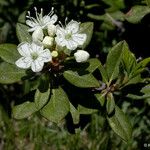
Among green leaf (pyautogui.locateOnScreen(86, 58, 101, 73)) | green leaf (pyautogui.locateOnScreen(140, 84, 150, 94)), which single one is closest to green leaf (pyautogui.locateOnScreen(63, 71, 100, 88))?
green leaf (pyautogui.locateOnScreen(86, 58, 101, 73))

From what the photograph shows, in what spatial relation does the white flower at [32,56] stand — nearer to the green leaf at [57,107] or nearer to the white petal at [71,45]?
the white petal at [71,45]

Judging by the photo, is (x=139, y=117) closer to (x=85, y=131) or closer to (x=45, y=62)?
(x=85, y=131)

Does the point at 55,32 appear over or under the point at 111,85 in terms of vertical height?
over

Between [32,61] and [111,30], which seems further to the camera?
[111,30]

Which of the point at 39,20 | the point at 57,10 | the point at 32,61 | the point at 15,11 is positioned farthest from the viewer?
the point at 15,11

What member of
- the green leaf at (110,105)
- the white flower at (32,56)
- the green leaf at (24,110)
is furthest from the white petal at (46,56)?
the green leaf at (110,105)

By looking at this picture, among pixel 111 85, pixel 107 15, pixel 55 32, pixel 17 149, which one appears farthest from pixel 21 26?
pixel 17 149

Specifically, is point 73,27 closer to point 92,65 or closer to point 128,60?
point 92,65
